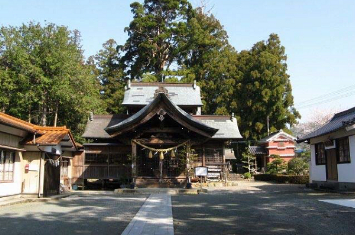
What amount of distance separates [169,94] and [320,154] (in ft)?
46.6

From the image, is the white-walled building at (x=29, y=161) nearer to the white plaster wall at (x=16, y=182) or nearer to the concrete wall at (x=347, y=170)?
the white plaster wall at (x=16, y=182)

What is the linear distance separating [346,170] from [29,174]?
15.2 m

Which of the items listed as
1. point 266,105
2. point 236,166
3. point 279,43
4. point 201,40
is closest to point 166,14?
point 201,40

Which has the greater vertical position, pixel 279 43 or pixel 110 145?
pixel 279 43

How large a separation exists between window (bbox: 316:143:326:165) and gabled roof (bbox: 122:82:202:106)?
36.5 ft

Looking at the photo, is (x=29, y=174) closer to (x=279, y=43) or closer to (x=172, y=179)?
(x=172, y=179)

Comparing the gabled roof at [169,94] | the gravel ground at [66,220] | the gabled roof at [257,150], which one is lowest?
the gravel ground at [66,220]

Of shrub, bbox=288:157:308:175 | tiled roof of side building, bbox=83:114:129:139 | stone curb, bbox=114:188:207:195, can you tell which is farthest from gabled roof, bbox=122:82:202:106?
stone curb, bbox=114:188:207:195

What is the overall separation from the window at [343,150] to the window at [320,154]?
196cm

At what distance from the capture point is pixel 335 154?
17.3 meters

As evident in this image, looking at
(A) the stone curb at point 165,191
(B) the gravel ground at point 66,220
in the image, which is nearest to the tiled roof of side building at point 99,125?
(A) the stone curb at point 165,191

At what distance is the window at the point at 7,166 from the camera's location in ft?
42.5

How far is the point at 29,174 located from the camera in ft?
47.4

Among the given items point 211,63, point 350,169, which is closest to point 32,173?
point 350,169
